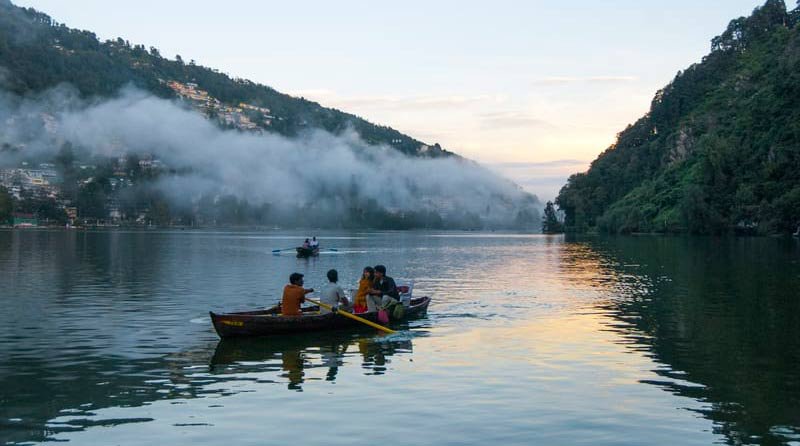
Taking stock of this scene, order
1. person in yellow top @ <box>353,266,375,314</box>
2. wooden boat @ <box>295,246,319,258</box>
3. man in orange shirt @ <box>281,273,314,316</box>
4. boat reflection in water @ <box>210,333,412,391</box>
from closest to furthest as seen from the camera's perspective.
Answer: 1. boat reflection in water @ <box>210,333,412,391</box>
2. man in orange shirt @ <box>281,273,314,316</box>
3. person in yellow top @ <box>353,266,375,314</box>
4. wooden boat @ <box>295,246,319,258</box>

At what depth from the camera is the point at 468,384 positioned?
24109 mm

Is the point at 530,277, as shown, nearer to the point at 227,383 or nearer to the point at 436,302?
the point at 436,302

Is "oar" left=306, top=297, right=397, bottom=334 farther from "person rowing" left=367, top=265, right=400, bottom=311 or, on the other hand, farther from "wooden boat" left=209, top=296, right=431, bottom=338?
"person rowing" left=367, top=265, right=400, bottom=311

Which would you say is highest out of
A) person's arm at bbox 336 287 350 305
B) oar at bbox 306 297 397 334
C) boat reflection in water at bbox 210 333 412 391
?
person's arm at bbox 336 287 350 305

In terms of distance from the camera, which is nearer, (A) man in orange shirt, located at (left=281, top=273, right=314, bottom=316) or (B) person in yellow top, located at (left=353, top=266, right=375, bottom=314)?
(A) man in orange shirt, located at (left=281, top=273, right=314, bottom=316)

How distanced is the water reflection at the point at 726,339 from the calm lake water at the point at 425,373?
10cm

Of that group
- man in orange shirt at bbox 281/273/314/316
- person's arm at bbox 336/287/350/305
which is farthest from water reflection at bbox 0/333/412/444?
person's arm at bbox 336/287/350/305

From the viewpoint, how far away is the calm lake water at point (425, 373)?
1895cm

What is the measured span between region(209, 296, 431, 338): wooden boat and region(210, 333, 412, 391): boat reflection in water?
33 cm

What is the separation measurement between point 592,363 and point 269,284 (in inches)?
1513

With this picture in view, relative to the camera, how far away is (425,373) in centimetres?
2592

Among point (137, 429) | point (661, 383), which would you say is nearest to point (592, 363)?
point (661, 383)

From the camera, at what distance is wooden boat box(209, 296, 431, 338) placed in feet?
105

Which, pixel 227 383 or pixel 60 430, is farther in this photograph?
pixel 227 383
